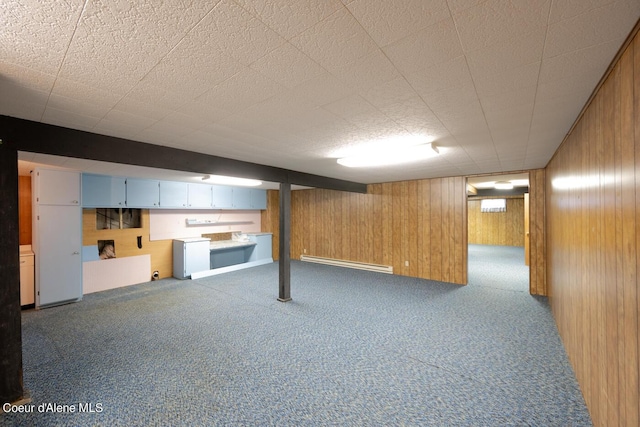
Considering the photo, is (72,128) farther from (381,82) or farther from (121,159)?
(381,82)

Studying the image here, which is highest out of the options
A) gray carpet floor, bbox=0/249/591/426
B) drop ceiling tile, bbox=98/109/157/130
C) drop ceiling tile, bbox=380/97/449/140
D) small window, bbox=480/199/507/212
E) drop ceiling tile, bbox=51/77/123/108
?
drop ceiling tile, bbox=98/109/157/130

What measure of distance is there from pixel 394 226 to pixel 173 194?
4821 mm

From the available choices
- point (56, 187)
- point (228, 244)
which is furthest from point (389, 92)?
point (228, 244)

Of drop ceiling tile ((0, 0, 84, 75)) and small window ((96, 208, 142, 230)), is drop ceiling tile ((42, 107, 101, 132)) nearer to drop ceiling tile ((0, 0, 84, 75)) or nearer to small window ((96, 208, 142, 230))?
drop ceiling tile ((0, 0, 84, 75))

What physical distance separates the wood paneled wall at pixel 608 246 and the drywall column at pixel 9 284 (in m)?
3.55

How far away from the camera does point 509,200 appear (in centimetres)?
1092

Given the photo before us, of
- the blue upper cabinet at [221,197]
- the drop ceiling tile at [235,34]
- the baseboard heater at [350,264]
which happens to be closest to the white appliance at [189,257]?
the blue upper cabinet at [221,197]

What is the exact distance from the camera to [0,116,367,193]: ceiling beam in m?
1.96

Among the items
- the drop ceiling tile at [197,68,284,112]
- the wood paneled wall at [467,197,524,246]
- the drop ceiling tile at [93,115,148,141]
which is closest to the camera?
the drop ceiling tile at [197,68,284,112]

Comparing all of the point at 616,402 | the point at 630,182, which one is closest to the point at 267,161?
the point at 630,182

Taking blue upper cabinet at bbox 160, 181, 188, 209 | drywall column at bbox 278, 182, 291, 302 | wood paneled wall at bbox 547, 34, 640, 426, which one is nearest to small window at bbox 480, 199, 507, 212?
wood paneled wall at bbox 547, 34, 640, 426

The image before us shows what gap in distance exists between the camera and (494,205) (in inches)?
437

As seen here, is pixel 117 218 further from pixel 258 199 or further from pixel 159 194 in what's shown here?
pixel 258 199

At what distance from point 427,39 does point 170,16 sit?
990mm
